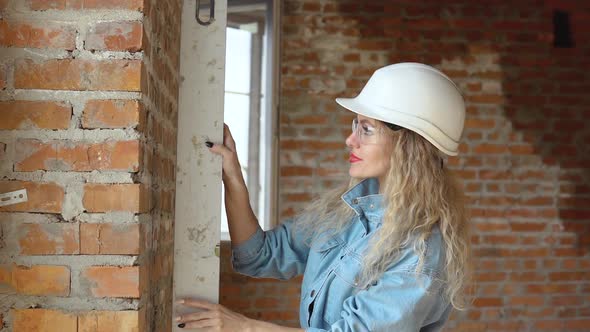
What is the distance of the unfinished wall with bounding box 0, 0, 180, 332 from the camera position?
1.31 m

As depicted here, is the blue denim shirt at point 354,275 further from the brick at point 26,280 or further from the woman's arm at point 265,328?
the brick at point 26,280

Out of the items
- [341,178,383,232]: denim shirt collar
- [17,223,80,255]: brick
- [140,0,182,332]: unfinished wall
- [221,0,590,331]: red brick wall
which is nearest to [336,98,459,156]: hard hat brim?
[341,178,383,232]: denim shirt collar

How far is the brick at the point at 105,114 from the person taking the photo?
133 cm

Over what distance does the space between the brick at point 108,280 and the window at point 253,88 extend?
2995 mm

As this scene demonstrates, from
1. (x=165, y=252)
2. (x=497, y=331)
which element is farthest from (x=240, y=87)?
(x=165, y=252)

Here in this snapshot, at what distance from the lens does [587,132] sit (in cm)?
453

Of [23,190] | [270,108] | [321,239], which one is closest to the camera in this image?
[23,190]

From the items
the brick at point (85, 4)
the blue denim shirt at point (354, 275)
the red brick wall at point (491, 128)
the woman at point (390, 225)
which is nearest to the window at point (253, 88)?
the red brick wall at point (491, 128)

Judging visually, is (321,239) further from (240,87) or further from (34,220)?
(240,87)

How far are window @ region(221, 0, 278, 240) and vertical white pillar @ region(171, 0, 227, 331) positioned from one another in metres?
2.50

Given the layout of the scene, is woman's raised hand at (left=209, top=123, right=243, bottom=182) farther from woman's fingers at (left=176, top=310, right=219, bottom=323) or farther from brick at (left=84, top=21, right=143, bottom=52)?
brick at (left=84, top=21, right=143, bottom=52)

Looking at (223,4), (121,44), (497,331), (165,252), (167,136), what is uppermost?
(223,4)

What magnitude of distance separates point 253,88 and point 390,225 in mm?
2744

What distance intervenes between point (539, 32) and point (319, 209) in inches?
119
